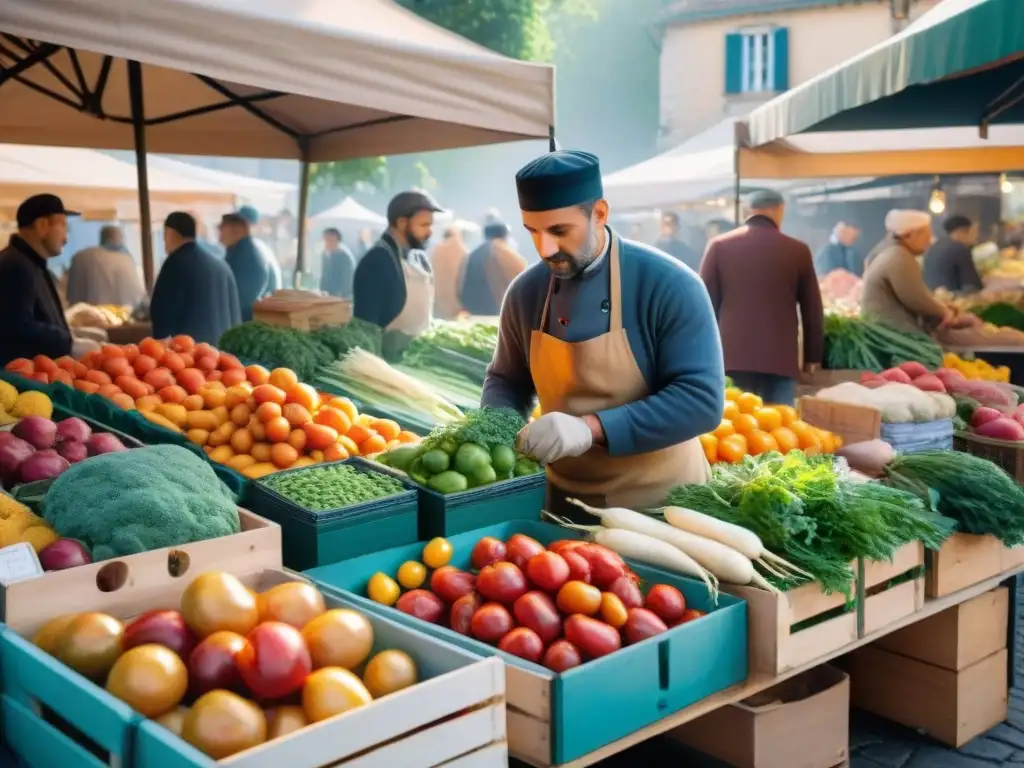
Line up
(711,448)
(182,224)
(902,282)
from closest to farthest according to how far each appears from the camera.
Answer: (711,448), (182,224), (902,282)

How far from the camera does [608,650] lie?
241cm

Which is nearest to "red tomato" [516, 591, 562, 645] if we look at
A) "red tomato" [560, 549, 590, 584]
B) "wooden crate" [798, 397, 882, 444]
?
"red tomato" [560, 549, 590, 584]

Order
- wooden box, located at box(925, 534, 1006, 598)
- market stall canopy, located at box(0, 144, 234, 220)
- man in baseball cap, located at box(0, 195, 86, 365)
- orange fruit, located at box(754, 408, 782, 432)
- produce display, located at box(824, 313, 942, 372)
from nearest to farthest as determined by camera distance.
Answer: wooden box, located at box(925, 534, 1006, 598) → orange fruit, located at box(754, 408, 782, 432) → man in baseball cap, located at box(0, 195, 86, 365) → produce display, located at box(824, 313, 942, 372) → market stall canopy, located at box(0, 144, 234, 220)

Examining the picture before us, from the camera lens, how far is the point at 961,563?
3.52 meters

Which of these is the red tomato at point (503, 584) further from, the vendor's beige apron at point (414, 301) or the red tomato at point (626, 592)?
the vendor's beige apron at point (414, 301)

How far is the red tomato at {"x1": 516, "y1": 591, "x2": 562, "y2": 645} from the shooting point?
247 cm

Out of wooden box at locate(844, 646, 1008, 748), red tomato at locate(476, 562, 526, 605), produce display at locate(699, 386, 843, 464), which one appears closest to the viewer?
red tomato at locate(476, 562, 526, 605)

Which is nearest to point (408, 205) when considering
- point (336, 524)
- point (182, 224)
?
point (182, 224)

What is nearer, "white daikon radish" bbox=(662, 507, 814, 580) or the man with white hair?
"white daikon radish" bbox=(662, 507, 814, 580)

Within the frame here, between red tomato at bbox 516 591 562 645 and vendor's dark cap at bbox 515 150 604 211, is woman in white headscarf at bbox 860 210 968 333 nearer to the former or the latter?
vendor's dark cap at bbox 515 150 604 211

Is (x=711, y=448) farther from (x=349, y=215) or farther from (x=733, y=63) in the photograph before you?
(x=733, y=63)

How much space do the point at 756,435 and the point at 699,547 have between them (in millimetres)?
1506

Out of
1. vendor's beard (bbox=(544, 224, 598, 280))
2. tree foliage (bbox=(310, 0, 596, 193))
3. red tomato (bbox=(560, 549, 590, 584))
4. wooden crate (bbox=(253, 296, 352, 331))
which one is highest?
tree foliage (bbox=(310, 0, 596, 193))

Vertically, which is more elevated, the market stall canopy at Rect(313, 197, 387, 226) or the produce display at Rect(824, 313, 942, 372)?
the market stall canopy at Rect(313, 197, 387, 226)
